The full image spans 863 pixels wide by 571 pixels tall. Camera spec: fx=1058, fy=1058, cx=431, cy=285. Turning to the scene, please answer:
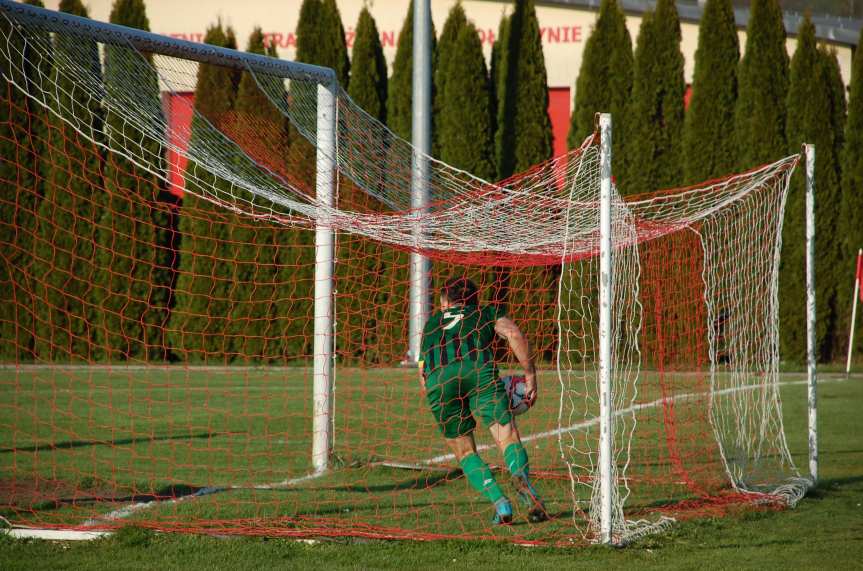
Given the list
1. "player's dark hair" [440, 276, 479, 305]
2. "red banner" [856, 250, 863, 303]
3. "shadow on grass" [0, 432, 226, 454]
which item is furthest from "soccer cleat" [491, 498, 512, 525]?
"red banner" [856, 250, 863, 303]

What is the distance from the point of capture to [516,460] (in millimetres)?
6781

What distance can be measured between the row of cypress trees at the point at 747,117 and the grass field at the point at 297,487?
553 centimetres

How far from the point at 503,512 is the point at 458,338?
1183mm

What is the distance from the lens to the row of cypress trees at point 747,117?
19406 mm

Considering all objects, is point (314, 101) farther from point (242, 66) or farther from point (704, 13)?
point (704, 13)

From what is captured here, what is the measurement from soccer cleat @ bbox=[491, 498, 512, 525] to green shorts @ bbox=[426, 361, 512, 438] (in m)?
0.61

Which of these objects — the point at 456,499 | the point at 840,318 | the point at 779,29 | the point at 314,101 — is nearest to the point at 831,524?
the point at 456,499

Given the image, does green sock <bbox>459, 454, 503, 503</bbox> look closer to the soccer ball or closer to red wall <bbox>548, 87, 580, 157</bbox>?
the soccer ball

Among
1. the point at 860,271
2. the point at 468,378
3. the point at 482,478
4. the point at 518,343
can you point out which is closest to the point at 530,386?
the point at 518,343

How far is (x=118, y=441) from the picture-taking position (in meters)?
10.1

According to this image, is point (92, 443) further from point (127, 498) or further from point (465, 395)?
point (465, 395)

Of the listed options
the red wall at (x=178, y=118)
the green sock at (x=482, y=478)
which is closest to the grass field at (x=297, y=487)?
the green sock at (x=482, y=478)

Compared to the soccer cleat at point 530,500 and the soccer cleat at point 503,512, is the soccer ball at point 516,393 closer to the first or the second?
the soccer cleat at point 530,500

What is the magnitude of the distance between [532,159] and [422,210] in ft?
42.9
